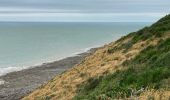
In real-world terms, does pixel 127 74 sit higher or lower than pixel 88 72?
higher

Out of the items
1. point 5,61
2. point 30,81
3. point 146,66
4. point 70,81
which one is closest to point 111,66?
point 70,81

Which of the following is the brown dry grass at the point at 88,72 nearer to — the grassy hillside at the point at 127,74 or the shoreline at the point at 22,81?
the grassy hillside at the point at 127,74

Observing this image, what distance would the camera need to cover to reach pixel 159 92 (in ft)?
54.6

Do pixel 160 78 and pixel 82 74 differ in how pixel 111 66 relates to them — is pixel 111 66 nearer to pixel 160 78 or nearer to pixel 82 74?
pixel 82 74

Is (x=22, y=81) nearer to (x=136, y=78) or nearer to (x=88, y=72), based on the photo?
(x=88, y=72)

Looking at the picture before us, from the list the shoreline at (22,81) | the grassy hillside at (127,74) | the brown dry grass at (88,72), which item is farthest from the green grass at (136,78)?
the shoreline at (22,81)

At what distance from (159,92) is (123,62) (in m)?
13.5

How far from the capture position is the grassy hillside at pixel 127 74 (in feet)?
61.3

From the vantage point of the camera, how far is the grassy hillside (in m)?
18.7

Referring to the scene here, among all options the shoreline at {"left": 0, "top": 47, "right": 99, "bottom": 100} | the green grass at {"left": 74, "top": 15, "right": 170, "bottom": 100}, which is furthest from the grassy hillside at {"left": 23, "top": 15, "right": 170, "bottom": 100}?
the shoreline at {"left": 0, "top": 47, "right": 99, "bottom": 100}

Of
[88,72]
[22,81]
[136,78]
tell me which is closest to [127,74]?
[136,78]

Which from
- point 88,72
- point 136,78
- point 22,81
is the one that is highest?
point 136,78

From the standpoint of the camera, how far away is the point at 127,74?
953 inches

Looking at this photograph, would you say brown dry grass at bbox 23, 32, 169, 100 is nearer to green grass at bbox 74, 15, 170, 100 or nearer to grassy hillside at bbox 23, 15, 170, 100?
grassy hillside at bbox 23, 15, 170, 100
